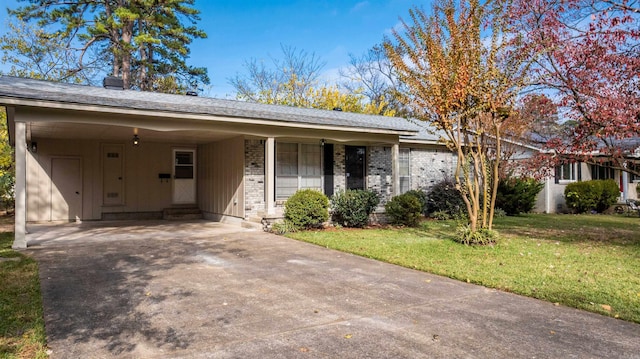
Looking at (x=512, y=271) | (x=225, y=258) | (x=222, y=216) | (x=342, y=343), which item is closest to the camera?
(x=342, y=343)

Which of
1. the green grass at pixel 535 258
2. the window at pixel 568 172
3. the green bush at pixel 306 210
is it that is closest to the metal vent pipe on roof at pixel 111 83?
the green bush at pixel 306 210

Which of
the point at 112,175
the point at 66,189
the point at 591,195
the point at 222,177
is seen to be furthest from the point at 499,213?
the point at 66,189

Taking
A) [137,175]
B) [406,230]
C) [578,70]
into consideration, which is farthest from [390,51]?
[137,175]

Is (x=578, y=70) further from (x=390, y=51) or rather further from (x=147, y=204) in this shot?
(x=147, y=204)

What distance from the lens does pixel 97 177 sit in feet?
43.1

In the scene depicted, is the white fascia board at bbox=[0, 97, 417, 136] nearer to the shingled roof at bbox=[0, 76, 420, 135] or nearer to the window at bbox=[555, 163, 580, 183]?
the shingled roof at bbox=[0, 76, 420, 135]

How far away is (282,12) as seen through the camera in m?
26.7

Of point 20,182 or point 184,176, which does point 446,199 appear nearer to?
point 184,176

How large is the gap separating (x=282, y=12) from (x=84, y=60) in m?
11.7

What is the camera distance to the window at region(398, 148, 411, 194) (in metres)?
15.1

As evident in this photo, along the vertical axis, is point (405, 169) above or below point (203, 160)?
below

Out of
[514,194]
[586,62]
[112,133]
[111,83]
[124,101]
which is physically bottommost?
[514,194]

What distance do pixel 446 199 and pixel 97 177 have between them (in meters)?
11.2

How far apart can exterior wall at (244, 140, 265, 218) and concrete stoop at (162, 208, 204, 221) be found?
2.98 m
